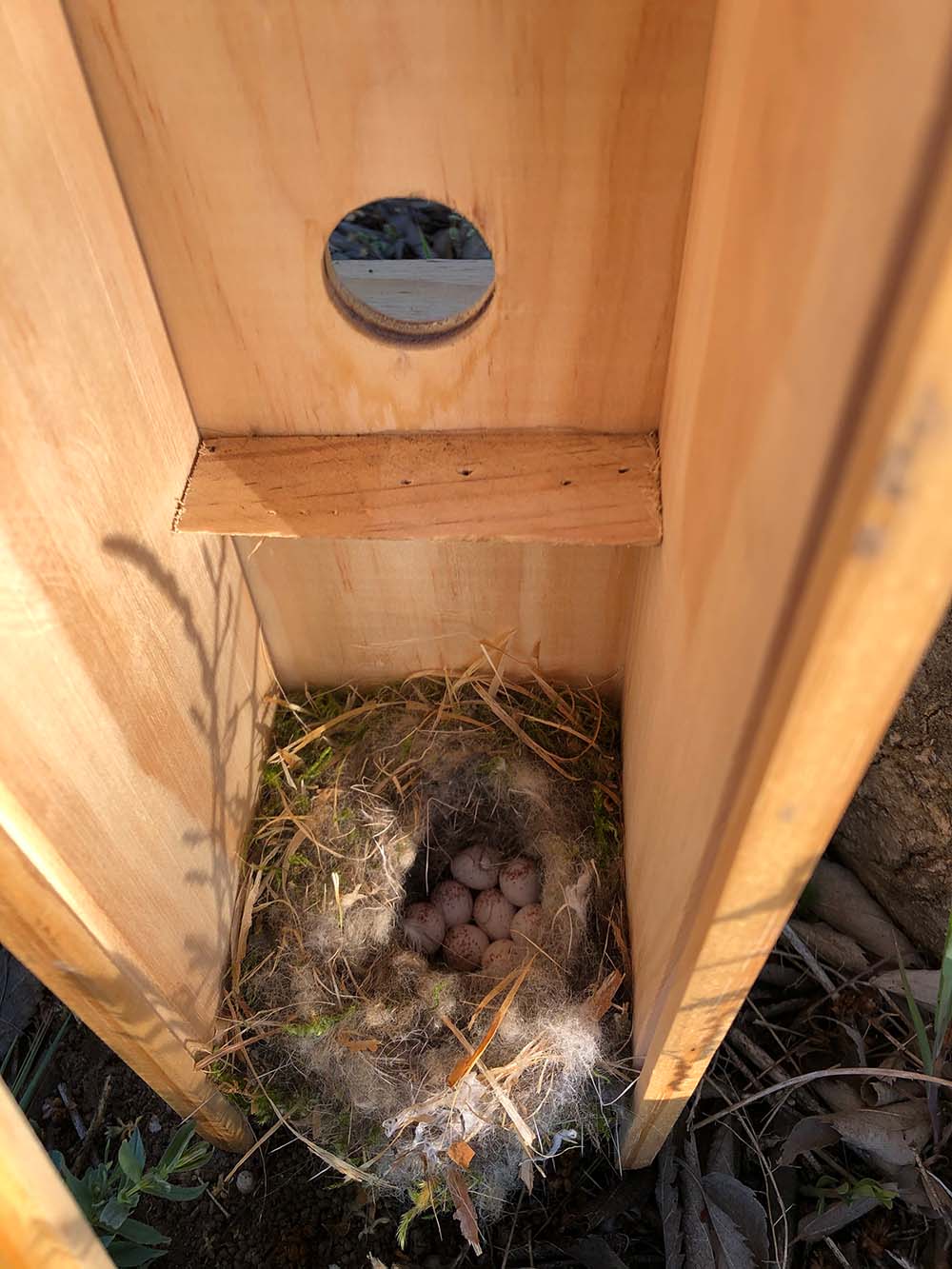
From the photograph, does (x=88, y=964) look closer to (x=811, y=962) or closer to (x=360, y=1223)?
(x=360, y=1223)

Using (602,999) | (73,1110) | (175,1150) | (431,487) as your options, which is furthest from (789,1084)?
(73,1110)

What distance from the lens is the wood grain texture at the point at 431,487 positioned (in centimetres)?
90

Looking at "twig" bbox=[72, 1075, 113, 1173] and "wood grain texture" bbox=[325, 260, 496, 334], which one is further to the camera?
"twig" bbox=[72, 1075, 113, 1173]

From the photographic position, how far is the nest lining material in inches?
41.3

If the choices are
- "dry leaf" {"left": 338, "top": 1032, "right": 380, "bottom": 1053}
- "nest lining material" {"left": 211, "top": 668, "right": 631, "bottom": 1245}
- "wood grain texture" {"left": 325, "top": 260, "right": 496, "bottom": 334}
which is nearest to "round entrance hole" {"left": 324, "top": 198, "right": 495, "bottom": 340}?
A: "wood grain texture" {"left": 325, "top": 260, "right": 496, "bottom": 334}

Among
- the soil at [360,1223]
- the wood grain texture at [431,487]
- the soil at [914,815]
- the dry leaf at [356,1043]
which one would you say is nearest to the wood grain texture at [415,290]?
the wood grain texture at [431,487]

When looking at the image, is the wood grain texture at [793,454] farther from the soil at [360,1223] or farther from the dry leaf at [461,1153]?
the soil at [360,1223]

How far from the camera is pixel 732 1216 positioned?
1085 millimetres

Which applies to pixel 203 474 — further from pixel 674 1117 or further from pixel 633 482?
pixel 674 1117

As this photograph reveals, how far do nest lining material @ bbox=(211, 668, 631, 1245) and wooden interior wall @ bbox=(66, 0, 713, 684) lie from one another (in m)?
0.45

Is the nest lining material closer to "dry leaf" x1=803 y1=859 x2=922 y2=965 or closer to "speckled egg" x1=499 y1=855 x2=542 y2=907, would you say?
"speckled egg" x1=499 y1=855 x2=542 y2=907

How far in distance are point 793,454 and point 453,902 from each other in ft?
2.97

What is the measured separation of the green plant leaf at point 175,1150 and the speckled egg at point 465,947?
333 millimetres

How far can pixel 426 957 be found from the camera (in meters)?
1.21
